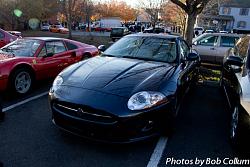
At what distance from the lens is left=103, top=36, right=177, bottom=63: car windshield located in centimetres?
491

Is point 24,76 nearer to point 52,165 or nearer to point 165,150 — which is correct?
point 52,165

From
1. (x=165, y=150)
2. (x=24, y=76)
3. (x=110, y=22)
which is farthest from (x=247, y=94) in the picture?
(x=110, y=22)

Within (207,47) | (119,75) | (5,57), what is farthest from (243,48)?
(207,47)

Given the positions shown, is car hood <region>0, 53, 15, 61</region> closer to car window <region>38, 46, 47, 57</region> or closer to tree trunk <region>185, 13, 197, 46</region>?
car window <region>38, 46, 47, 57</region>

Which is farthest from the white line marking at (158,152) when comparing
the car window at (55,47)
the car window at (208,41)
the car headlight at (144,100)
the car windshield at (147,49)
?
the car window at (208,41)

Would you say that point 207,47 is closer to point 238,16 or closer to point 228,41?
point 228,41

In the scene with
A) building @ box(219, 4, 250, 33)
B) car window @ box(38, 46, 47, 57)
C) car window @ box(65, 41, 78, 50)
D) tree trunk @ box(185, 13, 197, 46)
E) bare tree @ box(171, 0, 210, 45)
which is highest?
building @ box(219, 4, 250, 33)

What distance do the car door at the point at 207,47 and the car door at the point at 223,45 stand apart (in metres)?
0.16

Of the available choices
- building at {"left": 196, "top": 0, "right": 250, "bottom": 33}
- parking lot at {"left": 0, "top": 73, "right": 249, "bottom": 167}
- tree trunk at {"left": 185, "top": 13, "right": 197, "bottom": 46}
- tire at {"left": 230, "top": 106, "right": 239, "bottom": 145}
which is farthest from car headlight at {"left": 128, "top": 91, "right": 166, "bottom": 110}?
building at {"left": 196, "top": 0, "right": 250, "bottom": 33}

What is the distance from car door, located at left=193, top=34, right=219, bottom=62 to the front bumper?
851 cm

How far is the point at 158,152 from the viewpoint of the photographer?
3.64 meters

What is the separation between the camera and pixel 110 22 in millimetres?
52219

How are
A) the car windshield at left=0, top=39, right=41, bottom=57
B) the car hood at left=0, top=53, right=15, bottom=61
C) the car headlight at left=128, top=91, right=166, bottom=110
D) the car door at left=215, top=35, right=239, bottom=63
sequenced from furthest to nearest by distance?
the car door at left=215, top=35, right=239, bottom=63, the car windshield at left=0, top=39, right=41, bottom=57, the car hood at left=0, top=53, right=15, bottom=61, the car headlight at left=128, top=91, right=166, bottom=110

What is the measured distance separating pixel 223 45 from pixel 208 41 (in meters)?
0.66
